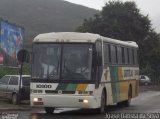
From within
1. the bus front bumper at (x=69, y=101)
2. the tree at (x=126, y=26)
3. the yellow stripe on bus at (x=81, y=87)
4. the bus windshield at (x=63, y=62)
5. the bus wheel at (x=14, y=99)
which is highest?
the tree at (x=126, y=26)

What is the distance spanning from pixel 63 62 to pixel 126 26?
38.0 metres

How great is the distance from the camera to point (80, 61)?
21.2 m

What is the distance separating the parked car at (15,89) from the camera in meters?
27.5

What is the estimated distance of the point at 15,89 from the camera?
27.8 meters

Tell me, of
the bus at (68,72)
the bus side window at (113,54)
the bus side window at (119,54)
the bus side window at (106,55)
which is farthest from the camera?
the bus side window at (119,54)

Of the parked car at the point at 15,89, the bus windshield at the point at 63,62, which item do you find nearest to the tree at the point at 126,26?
the parked car at the point at 15,89

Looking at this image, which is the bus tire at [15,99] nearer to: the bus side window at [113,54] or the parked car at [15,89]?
the parked car at [15,89]

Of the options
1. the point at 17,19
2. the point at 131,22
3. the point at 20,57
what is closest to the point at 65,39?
the point at 20,57

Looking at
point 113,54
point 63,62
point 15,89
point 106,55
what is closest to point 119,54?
point 113,54

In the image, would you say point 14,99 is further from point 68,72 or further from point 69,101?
point 69,101

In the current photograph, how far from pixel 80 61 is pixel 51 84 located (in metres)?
1.38

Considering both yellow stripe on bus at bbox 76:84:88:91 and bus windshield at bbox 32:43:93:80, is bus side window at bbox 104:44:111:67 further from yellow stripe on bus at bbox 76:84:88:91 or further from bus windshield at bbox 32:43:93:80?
yellow stripe on bus at bbox 76:84:88:91

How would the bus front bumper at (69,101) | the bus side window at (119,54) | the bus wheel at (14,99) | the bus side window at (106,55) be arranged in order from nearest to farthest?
1. the bus front bumper at (69,101)
2. the bus side window at (106,55)
3. the bus side window at (119,54)
4. the bus wheel at (14,99)

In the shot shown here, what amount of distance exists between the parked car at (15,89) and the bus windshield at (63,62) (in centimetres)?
620
